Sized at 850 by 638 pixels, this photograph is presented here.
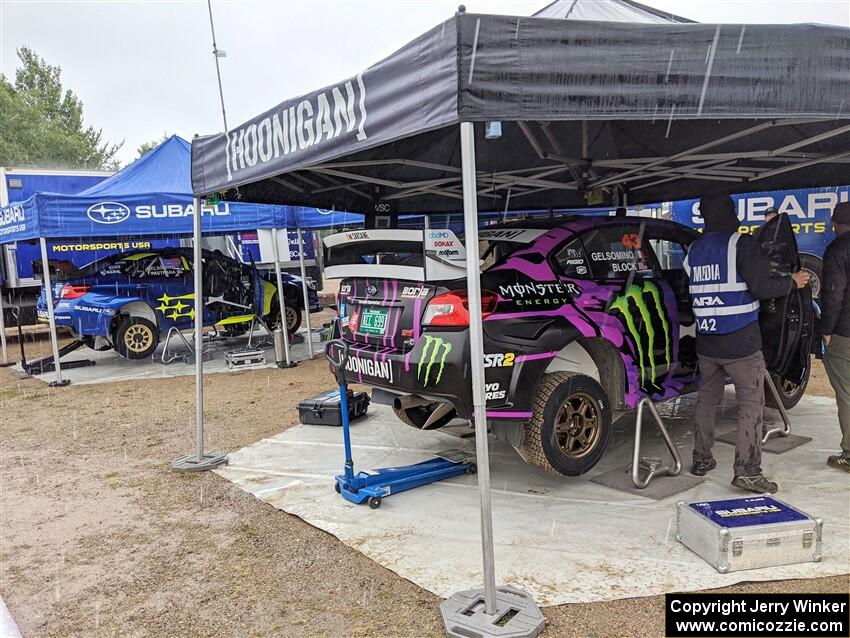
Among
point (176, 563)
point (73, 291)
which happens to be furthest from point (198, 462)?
point (73, 291)

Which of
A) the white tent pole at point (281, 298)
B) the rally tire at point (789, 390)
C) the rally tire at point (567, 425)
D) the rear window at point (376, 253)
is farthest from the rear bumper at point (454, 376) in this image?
the white tent pole at point (281, 298)

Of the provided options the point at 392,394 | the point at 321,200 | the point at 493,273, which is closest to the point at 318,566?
the point at 392,394

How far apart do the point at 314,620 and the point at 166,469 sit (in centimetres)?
289

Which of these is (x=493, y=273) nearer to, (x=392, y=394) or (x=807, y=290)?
(x=392, y=394)

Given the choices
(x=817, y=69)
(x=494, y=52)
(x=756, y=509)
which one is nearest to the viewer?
(x=494, y=52)

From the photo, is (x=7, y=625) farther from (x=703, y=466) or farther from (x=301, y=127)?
(x=703, y=466)

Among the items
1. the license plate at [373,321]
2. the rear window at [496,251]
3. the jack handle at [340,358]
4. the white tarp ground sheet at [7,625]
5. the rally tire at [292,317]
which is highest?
the rear window at [496,251]

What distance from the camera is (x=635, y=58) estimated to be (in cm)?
270

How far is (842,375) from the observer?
441 cm

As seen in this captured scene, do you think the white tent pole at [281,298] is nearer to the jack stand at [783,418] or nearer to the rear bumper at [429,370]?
the rear bumper at [429,370]

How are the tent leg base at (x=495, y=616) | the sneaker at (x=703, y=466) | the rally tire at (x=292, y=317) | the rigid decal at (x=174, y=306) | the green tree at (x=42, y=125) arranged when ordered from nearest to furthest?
the tent leg base at (x=495, y=616)
the sneaker at (x=703, y=466)
the rigid decal at (x=174, y=306)
the rally tire at (x=292, y=317)
the green tree at (x=42, y=125)

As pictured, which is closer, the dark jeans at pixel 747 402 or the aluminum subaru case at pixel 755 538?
the aluminum subaru case at pixel 755 538

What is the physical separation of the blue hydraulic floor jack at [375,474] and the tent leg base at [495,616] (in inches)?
52.1

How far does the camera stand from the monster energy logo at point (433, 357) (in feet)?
12.6
